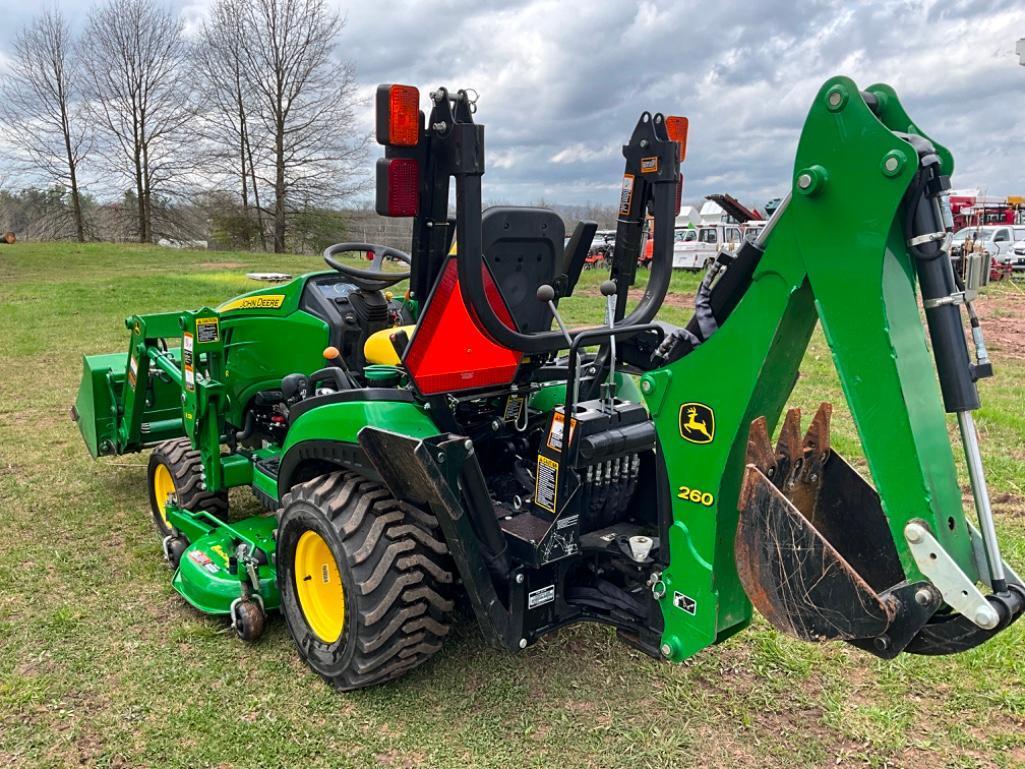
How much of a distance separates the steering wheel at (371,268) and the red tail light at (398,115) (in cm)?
136

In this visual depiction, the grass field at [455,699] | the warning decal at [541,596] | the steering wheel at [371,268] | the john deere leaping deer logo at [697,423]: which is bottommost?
the grass field at [455,699]

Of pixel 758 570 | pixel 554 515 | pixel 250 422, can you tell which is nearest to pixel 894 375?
pixel 758 570

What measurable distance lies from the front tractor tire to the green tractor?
0.03 ft

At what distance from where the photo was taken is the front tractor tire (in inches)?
121

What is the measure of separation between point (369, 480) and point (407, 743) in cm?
98

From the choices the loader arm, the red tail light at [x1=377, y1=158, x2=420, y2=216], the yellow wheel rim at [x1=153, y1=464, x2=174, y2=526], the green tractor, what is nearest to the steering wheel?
the green tractor

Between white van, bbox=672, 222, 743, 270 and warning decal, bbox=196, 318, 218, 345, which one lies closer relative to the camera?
warning decal, bbox=196, 318, 218, 345

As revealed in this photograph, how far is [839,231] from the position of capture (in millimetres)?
2229

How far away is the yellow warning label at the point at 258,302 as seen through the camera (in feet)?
15.2

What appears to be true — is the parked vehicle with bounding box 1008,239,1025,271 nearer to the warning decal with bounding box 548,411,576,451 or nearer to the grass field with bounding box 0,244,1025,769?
the grass field with bounding box 0,244,1025,769

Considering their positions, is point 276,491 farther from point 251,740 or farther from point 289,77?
point 289,77

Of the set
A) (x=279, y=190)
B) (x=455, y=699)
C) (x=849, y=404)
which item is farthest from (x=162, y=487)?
(x=279, y=190)

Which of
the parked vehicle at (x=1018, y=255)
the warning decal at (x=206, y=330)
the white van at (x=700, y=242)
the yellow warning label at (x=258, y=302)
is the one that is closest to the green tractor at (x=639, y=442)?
the yellow warning label at (x=258, y=302)

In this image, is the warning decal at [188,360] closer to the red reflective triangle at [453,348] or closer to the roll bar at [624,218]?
the red reflective triangle at [453,348]
